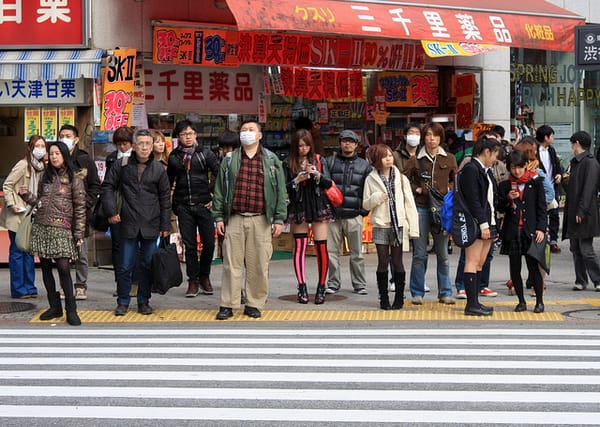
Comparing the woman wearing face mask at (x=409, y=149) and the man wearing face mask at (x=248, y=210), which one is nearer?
the man wearing face mask at (x=248, y=210)

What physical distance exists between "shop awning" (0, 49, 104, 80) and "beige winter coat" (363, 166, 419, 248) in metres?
4.95

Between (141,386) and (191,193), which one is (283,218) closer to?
(191,193)

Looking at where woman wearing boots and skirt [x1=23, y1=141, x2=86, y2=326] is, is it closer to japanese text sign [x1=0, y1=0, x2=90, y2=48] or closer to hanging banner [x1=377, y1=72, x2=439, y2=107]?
japanese text sign [x1=0, y1=0, x2=90, y2=48]

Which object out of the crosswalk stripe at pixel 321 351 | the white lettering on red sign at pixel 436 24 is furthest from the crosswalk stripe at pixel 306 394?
the white lettering on red sign at pixel 436 24

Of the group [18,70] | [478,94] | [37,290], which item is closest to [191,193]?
[37,290]

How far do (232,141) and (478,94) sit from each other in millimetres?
8217

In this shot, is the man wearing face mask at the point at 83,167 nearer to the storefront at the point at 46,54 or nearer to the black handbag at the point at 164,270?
the black handbag at the point at 164,270

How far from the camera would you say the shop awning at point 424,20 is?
47.5 feet

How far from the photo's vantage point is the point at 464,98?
19.2 metres

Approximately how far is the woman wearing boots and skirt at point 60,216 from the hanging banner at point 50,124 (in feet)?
14.6

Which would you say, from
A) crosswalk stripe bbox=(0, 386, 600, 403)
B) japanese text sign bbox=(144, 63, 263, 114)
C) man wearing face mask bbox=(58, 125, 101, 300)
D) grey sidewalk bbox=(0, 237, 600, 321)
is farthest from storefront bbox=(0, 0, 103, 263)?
crosswalk stripe bbox=(0, 386, 600, 403)

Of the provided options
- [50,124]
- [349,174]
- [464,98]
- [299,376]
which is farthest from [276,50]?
[299,376]

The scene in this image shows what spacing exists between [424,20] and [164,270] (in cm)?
689

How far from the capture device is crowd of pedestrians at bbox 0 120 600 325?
11.0 m
